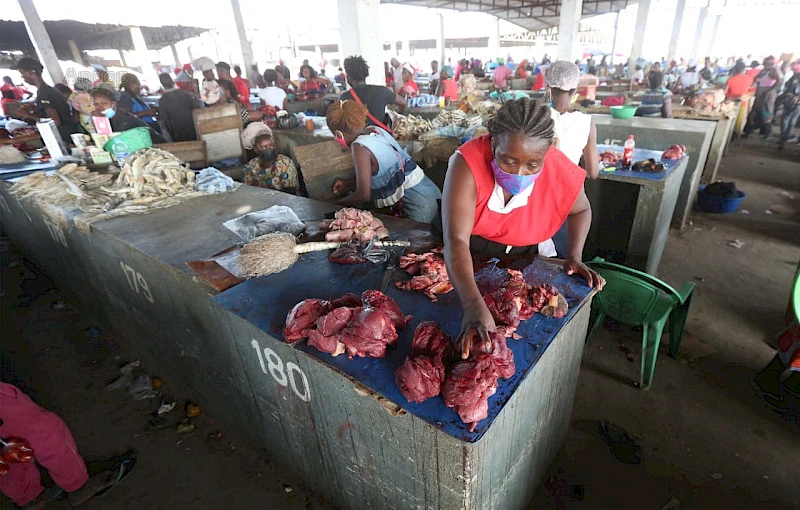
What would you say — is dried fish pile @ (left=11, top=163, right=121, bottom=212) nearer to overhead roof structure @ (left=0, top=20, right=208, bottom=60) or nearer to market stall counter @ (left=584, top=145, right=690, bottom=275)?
market stall counter @ (left=584, top=145, right=690, bottom=275)

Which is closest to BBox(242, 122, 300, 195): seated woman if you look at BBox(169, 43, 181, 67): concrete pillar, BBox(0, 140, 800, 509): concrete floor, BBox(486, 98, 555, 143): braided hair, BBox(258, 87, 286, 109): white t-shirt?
BBox(0, 140, 800, 509): concrete floor

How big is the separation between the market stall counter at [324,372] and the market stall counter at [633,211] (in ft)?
7.42

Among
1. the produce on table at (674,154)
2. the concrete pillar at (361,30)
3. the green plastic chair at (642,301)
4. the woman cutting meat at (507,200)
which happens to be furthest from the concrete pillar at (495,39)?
the woman cutting meat at (507,200)

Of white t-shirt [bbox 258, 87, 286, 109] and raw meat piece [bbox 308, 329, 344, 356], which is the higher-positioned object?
white t-shirt [bbox 258, 87, 286, 109]

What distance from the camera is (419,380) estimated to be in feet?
4.33

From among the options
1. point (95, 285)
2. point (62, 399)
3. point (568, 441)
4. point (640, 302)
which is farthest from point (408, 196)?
point (62, 399)

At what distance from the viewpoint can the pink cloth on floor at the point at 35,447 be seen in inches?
85.0

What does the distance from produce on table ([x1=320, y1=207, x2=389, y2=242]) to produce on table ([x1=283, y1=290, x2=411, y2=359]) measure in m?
0.76

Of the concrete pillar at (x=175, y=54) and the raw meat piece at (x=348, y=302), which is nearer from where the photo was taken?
the raw meat piece at (x=348, y=302)

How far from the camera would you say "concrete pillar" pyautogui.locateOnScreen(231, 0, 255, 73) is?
13.7 m

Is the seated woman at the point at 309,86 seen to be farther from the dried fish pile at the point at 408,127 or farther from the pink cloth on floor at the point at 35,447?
the pink cloth on floor at the point at 35,447

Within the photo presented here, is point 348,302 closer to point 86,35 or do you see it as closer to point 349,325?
point 349,325

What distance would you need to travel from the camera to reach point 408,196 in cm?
364

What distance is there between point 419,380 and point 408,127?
5099 millimetres
